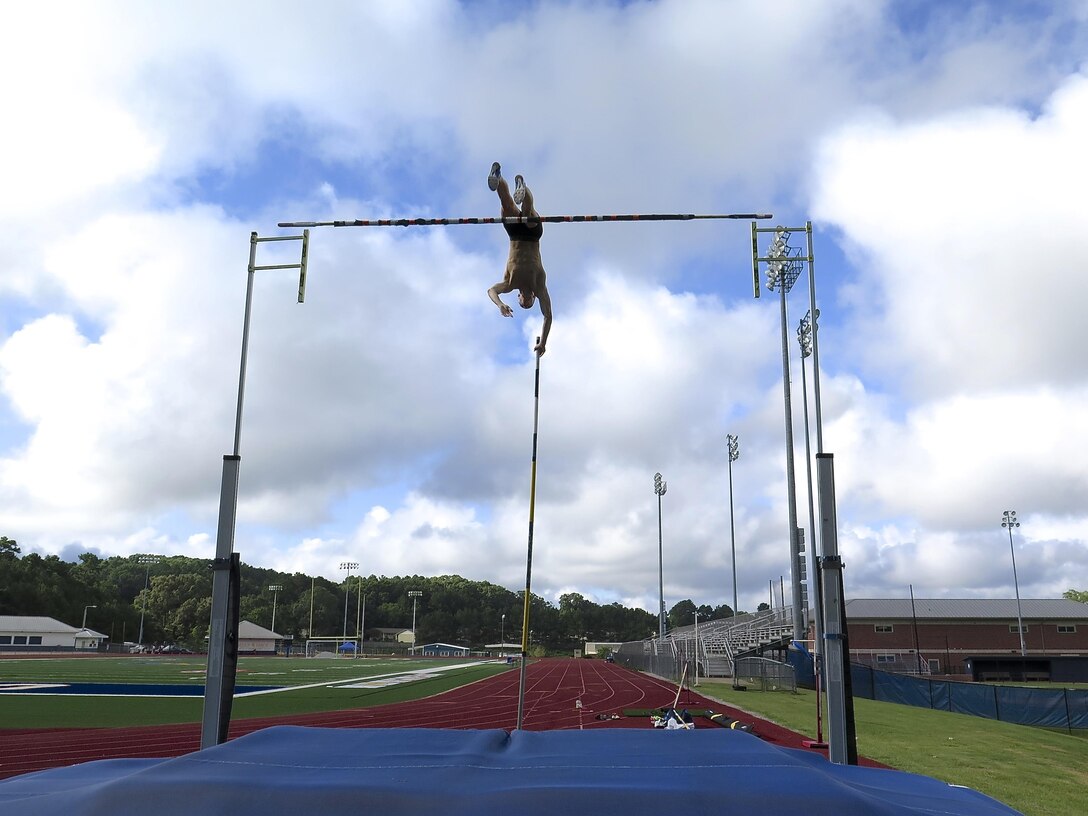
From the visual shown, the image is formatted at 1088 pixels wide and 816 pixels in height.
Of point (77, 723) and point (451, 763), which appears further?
point (77, 723)

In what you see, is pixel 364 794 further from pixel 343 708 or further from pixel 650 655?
pixel 650 655

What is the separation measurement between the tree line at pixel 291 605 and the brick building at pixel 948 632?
48169mm

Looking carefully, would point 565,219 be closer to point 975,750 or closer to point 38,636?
point 975,750

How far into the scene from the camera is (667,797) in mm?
3084

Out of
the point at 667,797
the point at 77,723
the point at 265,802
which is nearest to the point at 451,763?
the point at 265,802

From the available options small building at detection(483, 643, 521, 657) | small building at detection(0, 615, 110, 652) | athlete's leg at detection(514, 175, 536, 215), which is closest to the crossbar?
athlete's leg at detection(514, 175, 536, 215)

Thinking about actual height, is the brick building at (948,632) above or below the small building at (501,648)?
above

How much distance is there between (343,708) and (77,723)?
558 centimetres

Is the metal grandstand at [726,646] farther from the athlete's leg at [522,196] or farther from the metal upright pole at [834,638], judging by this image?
the athlete's leg at [522,196]

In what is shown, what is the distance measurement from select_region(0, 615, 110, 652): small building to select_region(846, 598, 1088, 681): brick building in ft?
182

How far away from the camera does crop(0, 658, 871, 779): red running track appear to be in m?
11.3

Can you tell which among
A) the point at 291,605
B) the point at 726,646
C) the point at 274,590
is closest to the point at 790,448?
the point at 726,646

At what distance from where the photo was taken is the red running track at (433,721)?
37.2 feet

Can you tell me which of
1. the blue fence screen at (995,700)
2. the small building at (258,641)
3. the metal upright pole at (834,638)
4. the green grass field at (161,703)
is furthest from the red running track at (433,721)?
the small building at (258,641)
